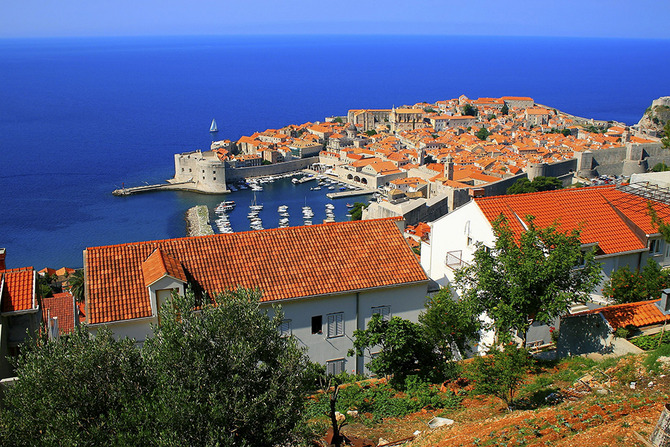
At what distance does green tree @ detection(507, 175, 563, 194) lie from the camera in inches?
1804

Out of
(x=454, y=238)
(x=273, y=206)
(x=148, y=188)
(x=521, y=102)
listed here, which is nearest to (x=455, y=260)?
(x=454, y=238)

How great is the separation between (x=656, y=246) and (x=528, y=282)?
5.03 metres

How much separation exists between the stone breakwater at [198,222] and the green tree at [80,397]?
109 feet

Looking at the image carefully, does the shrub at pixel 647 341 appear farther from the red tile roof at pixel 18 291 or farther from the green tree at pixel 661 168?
the green tree at pixel 661 168

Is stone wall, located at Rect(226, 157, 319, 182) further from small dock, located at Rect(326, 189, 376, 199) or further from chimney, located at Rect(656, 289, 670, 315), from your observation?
chimney, located at Rect(656, 289, 670, 315)

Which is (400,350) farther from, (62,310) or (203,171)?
(203,171)

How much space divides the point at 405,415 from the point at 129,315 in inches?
168

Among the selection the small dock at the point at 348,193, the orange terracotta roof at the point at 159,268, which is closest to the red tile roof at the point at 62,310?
the orange terracotta roof at the point at 159,268

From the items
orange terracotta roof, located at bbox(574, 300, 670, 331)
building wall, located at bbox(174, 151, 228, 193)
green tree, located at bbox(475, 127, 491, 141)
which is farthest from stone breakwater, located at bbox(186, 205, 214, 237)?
green tree, located at bbox(475, 127, 491, 141)

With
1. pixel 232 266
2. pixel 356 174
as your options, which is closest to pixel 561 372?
pixel 232 266

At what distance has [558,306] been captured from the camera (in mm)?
7523

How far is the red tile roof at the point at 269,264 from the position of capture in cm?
899

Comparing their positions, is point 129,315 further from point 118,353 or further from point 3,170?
point 3,170

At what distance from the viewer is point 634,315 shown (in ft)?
26.8
